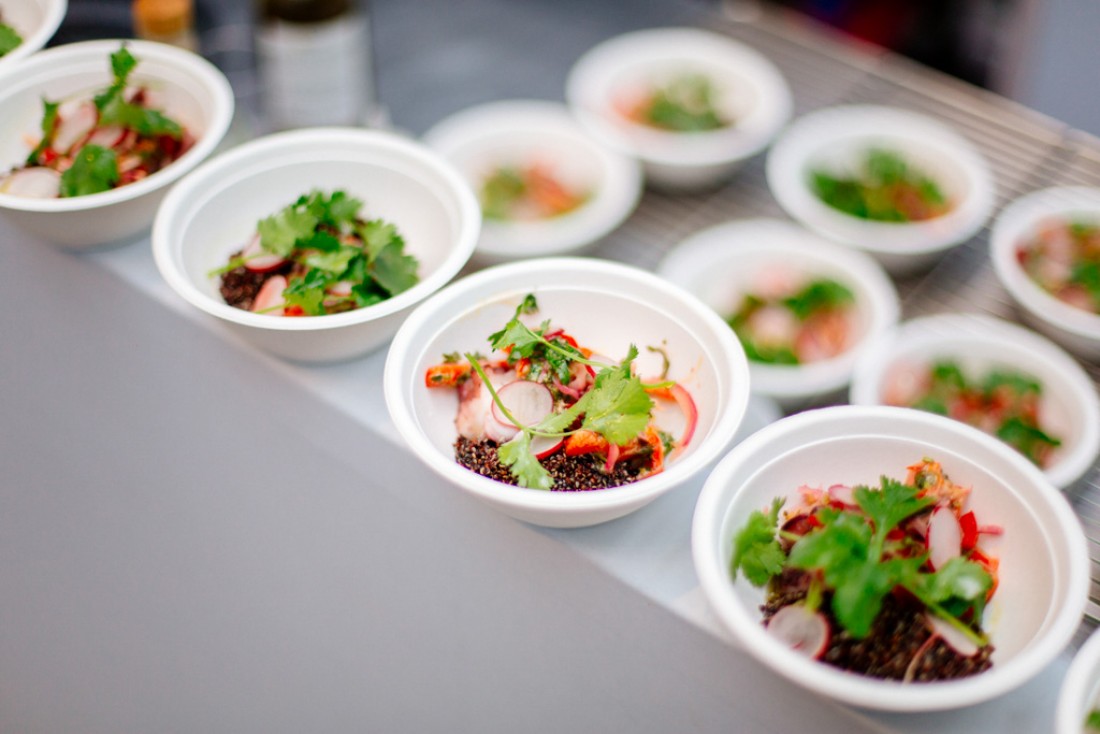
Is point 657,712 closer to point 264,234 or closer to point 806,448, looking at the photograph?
point 806,448

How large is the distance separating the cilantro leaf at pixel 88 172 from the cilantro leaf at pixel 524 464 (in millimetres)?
563

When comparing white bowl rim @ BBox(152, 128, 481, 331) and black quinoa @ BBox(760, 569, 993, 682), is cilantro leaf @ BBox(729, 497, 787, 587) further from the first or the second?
white bowl rim @ BBox(152, 128, 481, 331)

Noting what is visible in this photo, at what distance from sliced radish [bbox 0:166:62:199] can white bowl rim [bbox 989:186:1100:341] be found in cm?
137

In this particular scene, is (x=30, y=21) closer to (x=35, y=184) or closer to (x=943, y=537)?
(x=35, y=184)

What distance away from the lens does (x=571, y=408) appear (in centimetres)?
80

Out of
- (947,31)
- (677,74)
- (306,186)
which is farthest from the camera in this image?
(947,31)

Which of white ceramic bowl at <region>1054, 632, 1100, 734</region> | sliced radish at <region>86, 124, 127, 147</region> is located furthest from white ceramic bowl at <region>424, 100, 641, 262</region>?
white ceramic bowl at <region>1054, 632, 1100, 734</region>

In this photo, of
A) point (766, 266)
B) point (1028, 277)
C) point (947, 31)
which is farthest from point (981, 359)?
point (947, 31)

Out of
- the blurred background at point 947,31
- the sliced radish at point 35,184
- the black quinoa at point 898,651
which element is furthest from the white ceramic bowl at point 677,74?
the black quinoa at point 898,651

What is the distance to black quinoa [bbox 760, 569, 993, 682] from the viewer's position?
2.24ft

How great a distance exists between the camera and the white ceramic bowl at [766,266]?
5.46ft

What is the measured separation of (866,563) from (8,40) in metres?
1.13

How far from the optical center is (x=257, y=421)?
42.3 inches

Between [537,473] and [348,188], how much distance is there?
475 millimetres
